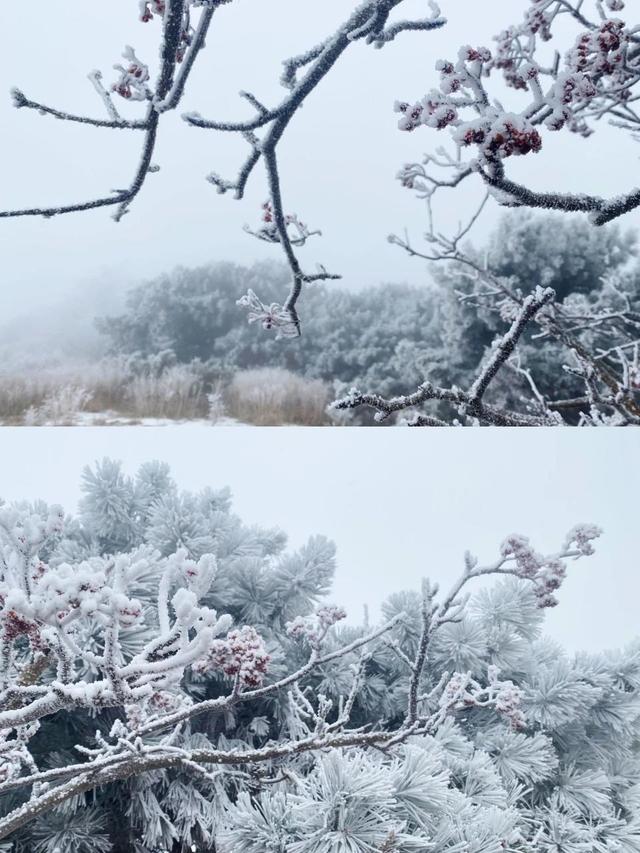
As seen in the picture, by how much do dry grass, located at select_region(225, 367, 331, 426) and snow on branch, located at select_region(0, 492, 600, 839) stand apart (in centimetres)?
22

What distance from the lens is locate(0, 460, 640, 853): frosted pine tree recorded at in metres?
0.92

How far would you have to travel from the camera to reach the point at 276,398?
1.05 metres

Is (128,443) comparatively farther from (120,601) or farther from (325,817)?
(325,817)

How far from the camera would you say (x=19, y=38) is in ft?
3.08

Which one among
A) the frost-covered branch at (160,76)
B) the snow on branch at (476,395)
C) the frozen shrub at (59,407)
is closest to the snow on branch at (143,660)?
the frozen shrub at (59,407)

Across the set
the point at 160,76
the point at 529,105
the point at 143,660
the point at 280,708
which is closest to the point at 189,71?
the point at 160,76

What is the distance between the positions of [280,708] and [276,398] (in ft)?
2.10

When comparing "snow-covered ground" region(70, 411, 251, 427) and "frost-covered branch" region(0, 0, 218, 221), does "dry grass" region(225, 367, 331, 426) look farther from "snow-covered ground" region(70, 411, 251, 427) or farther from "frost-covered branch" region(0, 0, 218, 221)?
"frost-covered branch" region(0, 0, 218, 221)

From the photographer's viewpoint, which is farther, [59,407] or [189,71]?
[59,407]

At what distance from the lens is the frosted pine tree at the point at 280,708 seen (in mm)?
923

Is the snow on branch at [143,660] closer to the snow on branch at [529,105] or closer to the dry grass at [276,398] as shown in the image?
the dry grass at [276,398]

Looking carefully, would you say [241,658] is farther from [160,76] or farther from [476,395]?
[160,76]

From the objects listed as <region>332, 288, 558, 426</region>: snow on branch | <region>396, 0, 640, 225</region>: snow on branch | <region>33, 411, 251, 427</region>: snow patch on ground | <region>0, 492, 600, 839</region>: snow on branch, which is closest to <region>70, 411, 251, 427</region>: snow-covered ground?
<region>33, 411, 251, 427</region>: snow patch on ground

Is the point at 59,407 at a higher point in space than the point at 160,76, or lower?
lower
